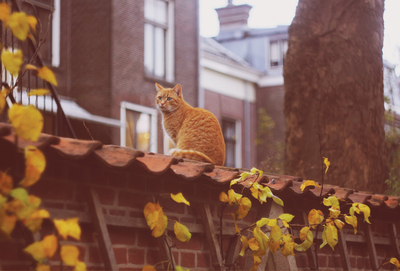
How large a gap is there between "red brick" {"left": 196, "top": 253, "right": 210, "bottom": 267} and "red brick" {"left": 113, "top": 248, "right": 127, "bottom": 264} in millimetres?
617

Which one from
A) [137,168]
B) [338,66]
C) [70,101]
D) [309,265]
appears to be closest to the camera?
[137,168]

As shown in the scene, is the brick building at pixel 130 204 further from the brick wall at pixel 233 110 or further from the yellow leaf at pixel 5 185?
the brick wall at pixel 233 110

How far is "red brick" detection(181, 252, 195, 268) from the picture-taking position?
3.49 m

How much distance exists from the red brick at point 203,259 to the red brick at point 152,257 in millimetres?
337

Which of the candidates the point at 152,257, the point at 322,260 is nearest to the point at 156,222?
the point at 152,257

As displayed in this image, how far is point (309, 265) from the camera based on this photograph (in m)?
4.47

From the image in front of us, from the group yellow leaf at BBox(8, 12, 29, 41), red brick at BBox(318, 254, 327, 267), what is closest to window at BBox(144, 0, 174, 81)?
red brick at BBox(318, 254, 327, 267)

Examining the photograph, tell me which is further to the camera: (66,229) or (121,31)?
(121,31)

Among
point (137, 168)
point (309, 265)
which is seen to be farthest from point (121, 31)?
point (137, 168)

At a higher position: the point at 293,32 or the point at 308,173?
the point at 293,32

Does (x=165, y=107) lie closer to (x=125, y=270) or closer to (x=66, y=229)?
(x=125, y=270)

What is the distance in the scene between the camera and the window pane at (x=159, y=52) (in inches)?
659

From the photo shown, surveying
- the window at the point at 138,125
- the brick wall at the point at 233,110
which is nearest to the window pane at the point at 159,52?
the window at the point at 138,125

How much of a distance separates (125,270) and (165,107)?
3.01 m
